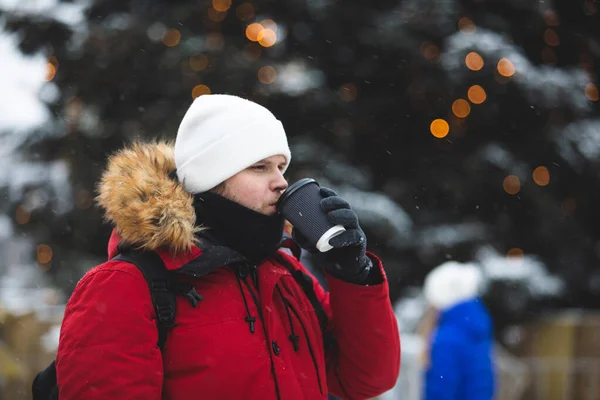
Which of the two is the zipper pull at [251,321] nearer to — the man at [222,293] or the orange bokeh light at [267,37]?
the man at [222,293]

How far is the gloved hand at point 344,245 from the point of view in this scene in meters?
2.05

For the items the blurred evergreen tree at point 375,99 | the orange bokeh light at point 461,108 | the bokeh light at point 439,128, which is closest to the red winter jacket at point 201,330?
the blurred evergreen tree at point 375,99

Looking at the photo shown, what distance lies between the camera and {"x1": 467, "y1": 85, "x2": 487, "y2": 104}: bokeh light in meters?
7.45

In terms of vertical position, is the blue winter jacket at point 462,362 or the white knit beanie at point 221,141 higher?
the white knit beanie at point 221,141

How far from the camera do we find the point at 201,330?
194 centimetres

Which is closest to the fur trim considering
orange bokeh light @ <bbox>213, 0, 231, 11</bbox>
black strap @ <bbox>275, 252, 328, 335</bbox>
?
black strap @ <bbox>275, 252, 328, 335</bbox>

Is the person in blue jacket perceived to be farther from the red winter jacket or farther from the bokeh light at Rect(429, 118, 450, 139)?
the red winter jacket

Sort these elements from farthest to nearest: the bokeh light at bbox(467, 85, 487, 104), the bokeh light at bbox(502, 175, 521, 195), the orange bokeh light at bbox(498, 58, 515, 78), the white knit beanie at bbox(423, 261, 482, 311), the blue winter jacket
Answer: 1. the bokeh light at bbox(502, 175, 521, 195)
2. the bokeh light at bbox(467, 85, 487, 104)
3. the orange bokeh light at bbox(498, 58, 515, 78)
4. the white knit beanie at bbox(423, 261, 482, 311)
5. the blue winter jacket

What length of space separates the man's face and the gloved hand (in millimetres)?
136

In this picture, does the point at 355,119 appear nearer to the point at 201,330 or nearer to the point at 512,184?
the point at 512,184

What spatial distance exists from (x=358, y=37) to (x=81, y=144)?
3092 mm

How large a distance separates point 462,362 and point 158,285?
382cm

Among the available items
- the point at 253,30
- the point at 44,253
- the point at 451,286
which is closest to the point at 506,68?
the point at 253,30

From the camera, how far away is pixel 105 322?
182 centimetres
